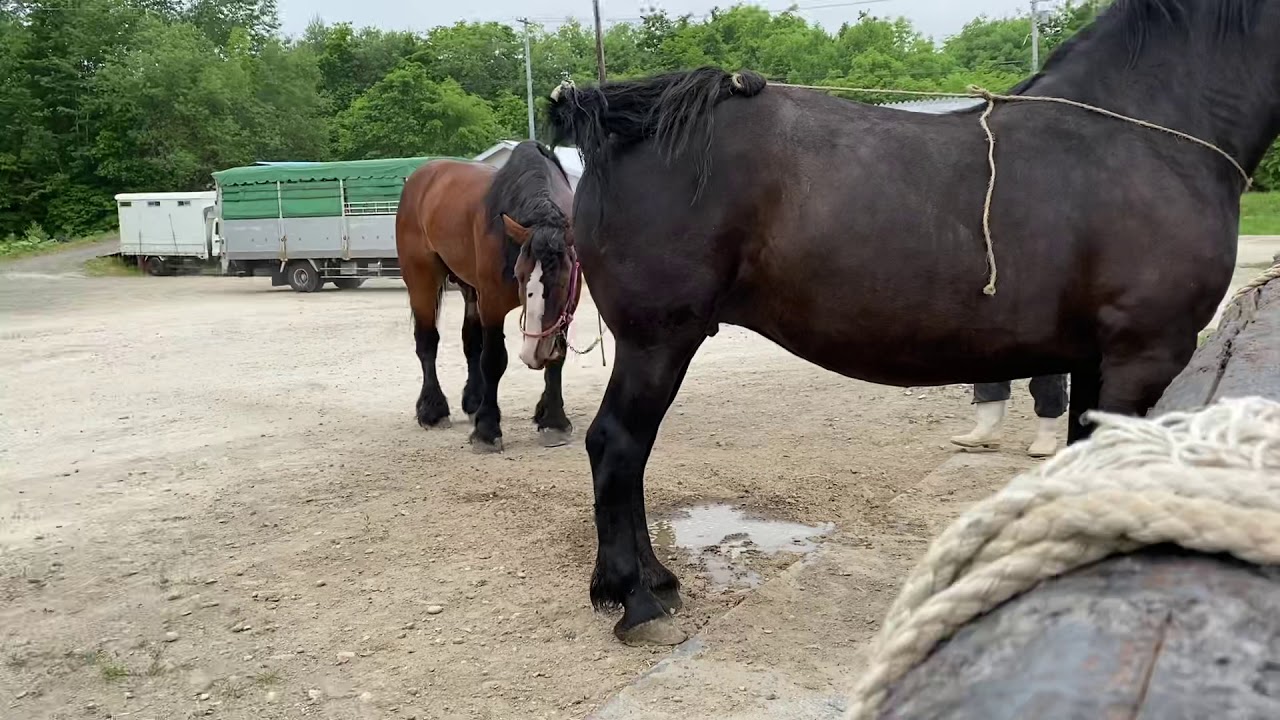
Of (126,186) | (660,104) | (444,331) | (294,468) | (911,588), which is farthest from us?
(126,186)

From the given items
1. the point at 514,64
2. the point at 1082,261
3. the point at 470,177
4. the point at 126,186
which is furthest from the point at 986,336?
the point at 514,64

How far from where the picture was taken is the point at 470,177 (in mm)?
7270

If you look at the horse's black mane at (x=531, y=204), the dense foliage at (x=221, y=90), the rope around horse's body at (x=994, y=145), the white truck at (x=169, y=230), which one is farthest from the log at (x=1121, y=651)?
the dense foliage at (x=221, y=90)

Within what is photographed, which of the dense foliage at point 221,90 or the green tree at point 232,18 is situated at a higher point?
the green tree at point 232,18

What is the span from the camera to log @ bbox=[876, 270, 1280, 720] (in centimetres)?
57

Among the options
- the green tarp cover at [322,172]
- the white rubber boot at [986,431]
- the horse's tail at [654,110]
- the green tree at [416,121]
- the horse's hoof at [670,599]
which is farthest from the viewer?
the green tree at [416,121]

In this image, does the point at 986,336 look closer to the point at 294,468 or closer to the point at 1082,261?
the point at 1082,261

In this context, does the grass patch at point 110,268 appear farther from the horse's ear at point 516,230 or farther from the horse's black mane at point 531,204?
the horse's ear at point 516,230

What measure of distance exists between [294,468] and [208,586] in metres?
1.92

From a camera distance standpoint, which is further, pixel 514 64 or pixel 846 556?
pixel 514 64

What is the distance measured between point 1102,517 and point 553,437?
595 cm

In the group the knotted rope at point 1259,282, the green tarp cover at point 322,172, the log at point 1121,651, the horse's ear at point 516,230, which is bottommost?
the log at point 1121,651

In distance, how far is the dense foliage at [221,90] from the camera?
3750 centimetres

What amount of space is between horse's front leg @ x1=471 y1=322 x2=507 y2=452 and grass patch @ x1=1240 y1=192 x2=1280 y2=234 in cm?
2030
